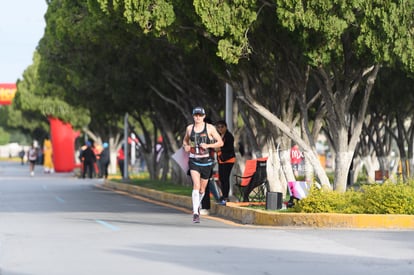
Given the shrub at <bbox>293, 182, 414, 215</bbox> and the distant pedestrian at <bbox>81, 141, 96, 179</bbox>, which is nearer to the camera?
the shrub at <bbox>293, 182, 414, 215</bbox>

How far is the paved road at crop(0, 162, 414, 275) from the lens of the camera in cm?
1135

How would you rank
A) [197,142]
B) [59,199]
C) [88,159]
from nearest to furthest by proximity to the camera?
[197,142] < [59,199] < [88,159]

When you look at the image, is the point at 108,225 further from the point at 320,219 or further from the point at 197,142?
the point at 320,219

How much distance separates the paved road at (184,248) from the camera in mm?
11352

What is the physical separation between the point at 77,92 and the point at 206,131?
23.0 metres

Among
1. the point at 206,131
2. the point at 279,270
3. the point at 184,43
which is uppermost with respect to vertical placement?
the point at 184,43

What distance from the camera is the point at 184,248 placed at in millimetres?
13539

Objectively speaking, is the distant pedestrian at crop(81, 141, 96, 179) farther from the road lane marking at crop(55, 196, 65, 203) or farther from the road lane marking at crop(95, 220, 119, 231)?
the road lane marking at crop(95, 220, 119, 231)

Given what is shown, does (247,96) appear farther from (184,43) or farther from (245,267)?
(245,267)

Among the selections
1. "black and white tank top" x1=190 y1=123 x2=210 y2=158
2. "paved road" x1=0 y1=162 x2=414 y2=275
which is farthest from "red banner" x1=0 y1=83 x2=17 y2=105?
"black and white tank top" x1=190 y1=123 x2=210 y2=158

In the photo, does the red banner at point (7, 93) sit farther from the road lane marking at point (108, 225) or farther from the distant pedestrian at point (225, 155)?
the road lane marking at point (108, 225)

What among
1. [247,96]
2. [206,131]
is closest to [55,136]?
[247,96]

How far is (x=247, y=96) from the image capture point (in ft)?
79.0

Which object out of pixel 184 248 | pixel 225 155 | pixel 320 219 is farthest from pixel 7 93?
pixel 184 248
